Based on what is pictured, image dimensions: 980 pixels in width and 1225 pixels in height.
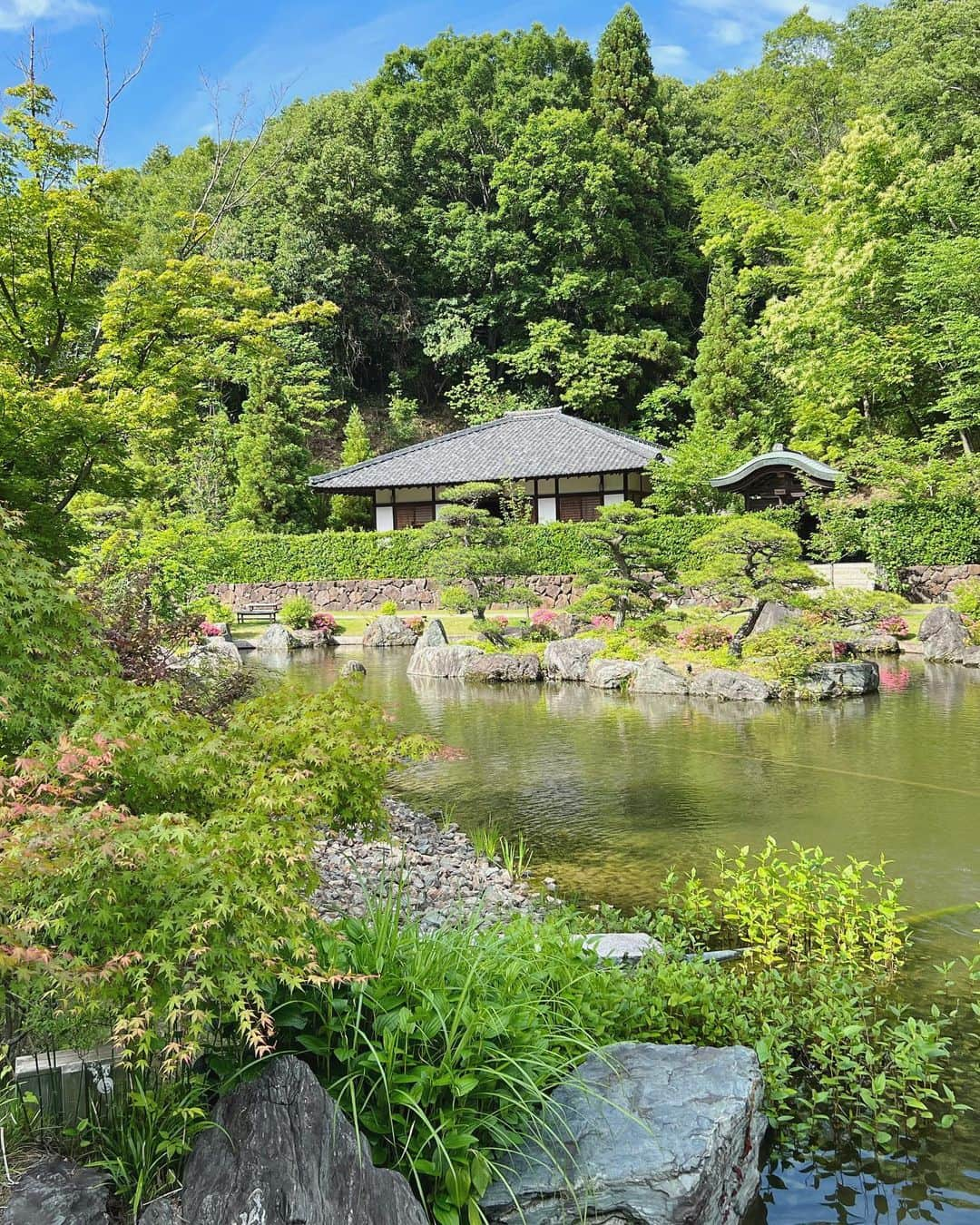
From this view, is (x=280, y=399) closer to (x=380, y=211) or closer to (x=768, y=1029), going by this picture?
(x=380, y=211)

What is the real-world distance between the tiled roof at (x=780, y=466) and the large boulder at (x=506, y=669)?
1302cm

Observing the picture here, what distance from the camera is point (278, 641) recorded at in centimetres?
2306

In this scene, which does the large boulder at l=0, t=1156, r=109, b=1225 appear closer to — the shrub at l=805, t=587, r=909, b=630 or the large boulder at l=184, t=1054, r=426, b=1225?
the large boulder at l=184, t=1054, r=426, b=1225

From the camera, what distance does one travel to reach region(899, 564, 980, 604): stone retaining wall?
22.8 metres

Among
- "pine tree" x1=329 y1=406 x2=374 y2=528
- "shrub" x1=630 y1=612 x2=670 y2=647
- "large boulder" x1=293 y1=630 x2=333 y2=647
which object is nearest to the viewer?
"shrub" x1=630 y1=612 x2=670 y2=647

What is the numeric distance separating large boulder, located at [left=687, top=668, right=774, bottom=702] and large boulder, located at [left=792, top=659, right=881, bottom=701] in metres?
0.54

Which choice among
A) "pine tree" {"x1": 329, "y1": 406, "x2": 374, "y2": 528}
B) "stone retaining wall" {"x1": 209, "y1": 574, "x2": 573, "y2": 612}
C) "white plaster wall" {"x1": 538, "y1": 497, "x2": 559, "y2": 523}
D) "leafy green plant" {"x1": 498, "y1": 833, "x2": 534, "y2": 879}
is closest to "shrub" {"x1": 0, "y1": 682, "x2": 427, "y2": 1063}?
"leafy green plant" {"x1": 498, "y1": 833, "x2": 534, "y2": 879}

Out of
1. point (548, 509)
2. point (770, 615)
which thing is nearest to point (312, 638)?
point (548, 509)

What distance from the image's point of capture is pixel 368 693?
15633mm

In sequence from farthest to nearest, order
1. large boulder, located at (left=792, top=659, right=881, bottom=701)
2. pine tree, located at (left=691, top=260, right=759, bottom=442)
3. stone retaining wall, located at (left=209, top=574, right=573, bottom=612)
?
pine tree, located at (left=691, top=260, right=759, bottom=442) → stone retaining wall, located at (left=209, top=574, right=573, bottom=612) → large boulder, located at (left=792, top=659, right=881, bottom=701)

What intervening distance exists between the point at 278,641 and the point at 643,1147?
68.9 feet

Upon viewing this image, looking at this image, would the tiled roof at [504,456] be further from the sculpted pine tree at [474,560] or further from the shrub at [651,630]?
the shrub at [651,630]

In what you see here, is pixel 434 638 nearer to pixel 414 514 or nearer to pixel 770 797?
pixel 770 797

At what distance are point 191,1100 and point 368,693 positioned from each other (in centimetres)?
1304
